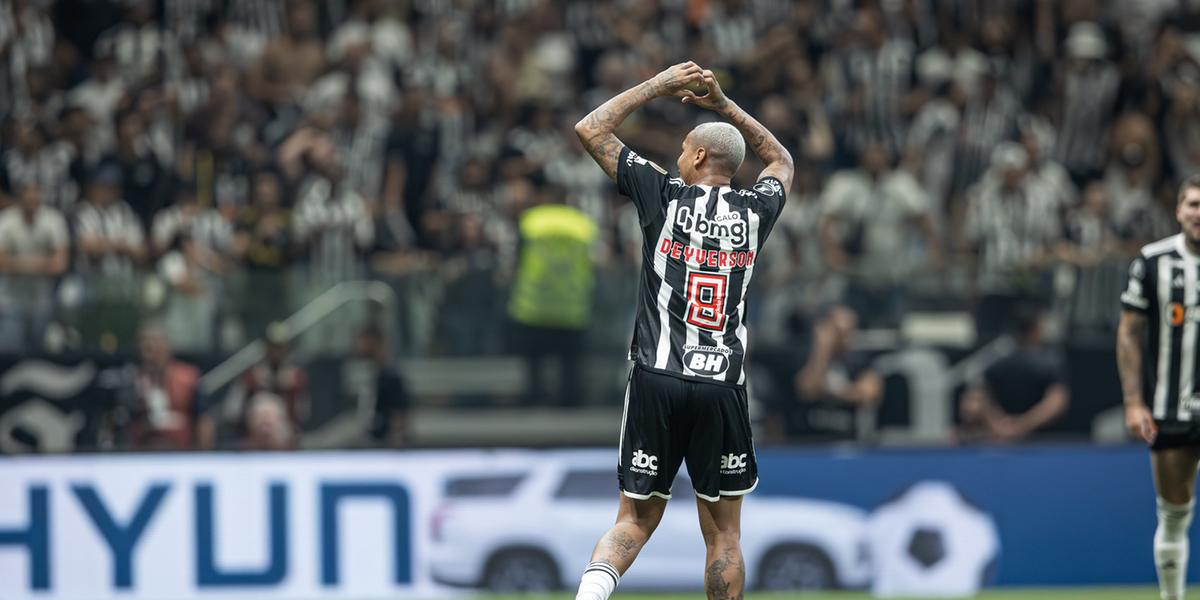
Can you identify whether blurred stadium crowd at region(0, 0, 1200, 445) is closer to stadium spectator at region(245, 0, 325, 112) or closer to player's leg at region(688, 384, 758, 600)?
stadium spectator at region(245, 0, 325, 112)

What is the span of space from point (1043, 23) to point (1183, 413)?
1086cm

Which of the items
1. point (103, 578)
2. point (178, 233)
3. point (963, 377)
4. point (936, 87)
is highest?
point (936, 87)

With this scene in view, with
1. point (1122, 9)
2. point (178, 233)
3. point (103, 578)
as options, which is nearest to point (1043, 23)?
point (1122, 9)

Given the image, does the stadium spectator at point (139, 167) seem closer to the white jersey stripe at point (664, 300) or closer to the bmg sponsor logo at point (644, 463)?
the white jersey stripe at point (664, 300)

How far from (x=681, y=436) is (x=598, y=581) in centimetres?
82

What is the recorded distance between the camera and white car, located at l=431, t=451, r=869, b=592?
11.7m

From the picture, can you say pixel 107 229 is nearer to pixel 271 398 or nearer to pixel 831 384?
pixel 271 398

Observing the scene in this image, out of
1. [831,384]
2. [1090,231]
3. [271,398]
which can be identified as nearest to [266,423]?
[271,398]

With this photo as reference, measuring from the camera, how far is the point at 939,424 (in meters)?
14.8

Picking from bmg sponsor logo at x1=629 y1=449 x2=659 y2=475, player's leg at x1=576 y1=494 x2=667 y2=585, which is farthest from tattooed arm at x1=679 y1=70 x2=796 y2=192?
player's leg at x1=576 y1=494 x2=667 y2=585

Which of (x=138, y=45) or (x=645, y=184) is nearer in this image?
(x=645, y=184)

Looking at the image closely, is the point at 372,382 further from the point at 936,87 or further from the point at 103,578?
the point at 936,87

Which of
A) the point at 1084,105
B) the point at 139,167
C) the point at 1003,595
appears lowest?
the point at 1003,595

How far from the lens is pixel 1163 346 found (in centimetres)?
941
